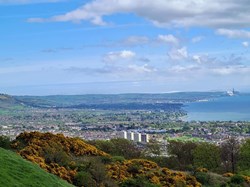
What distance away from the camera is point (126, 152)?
153 ft

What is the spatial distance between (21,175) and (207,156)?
30.9 m

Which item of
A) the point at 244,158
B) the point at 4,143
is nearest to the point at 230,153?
the point at 244,158

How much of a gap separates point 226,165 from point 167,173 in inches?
691

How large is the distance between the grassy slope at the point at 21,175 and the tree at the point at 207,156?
27.3 metres

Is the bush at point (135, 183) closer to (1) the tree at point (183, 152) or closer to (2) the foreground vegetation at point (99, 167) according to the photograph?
(2) the foreground vegetation at point (99, 167)

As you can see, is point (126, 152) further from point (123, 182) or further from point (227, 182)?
point (123, 182)

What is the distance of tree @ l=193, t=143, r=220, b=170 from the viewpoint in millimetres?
46244

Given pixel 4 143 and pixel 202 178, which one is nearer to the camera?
pixel 4 143

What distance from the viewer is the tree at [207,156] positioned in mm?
46244

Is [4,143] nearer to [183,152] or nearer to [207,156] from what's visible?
[183,152]

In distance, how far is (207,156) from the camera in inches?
1847

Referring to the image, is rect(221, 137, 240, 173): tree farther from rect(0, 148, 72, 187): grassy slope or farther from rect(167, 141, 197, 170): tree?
rect(0, 148, 72, 187): grassy slope

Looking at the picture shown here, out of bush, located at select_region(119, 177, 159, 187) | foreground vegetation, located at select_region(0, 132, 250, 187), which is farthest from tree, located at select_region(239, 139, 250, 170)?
bush, located at select_region(119, 177, 159, 187)

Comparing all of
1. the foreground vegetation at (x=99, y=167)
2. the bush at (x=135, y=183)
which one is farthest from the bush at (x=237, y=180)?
the bush at (x=135, y=183)
